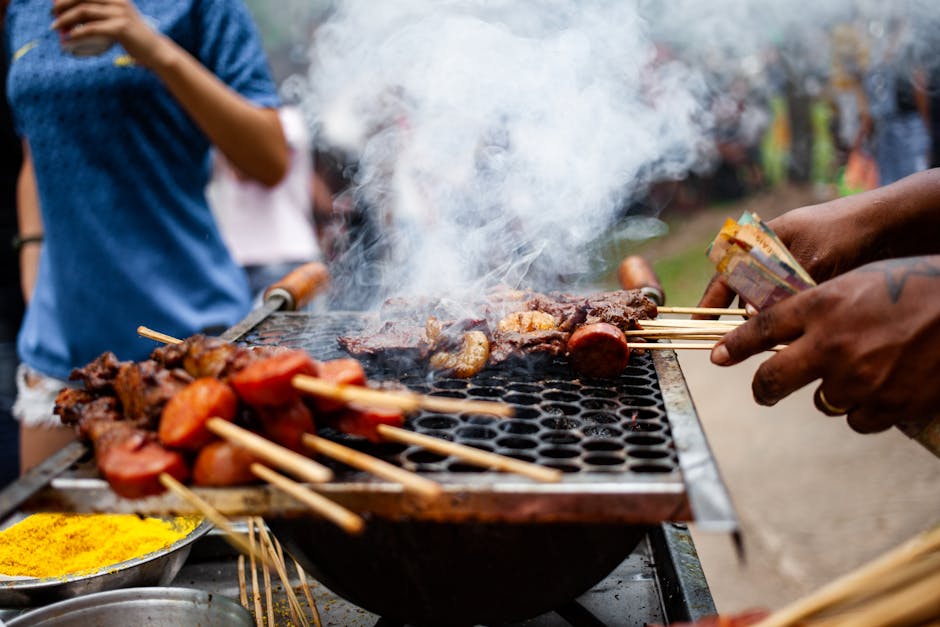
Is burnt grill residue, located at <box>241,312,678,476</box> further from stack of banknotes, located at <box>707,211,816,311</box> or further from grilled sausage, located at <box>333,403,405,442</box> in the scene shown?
stack of banknotes, located at <box>707,211,816,311</box>

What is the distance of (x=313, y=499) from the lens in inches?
59.5

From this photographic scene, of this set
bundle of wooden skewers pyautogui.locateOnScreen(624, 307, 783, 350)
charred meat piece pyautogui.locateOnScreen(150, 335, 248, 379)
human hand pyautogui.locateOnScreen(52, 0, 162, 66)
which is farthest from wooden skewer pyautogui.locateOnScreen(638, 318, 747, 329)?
human hand pyautogui.locateOnScreen(52, 0, 162, 66)

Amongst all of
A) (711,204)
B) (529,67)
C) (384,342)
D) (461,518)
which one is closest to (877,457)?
(529,67)

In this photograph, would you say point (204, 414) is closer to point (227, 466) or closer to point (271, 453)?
point (227, 466)

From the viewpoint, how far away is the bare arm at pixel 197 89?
3.45 metres

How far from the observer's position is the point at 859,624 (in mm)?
1303

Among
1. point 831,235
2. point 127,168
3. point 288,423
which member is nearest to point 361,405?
point 288,423

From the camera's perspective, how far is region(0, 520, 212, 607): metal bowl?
7.84 ft

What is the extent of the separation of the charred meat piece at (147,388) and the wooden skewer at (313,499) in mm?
421

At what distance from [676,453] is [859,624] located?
61 cm

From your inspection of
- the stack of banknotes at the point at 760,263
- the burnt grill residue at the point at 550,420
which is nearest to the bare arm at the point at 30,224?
the burnt grill residue at the point at 550,420

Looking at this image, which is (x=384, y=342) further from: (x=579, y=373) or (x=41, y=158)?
(x=41, y=158)

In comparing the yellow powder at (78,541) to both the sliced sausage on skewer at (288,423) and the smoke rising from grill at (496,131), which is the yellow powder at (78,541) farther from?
the smoke rising from grill at (496,131)

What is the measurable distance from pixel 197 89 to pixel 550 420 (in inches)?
112
